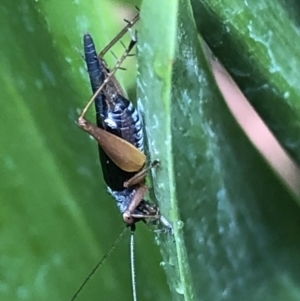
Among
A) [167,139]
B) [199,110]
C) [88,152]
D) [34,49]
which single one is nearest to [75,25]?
[34,49]

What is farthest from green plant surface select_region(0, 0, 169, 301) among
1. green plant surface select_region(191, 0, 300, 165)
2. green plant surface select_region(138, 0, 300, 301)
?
green plant surface select_region(191, 0, 300, 165)

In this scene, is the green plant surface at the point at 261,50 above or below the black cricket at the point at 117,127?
above

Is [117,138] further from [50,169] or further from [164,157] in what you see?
[164,157]

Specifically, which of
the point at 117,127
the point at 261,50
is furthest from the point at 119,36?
the point at 261,50

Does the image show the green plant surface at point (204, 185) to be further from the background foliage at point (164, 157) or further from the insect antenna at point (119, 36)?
the insect antenna at point (119, 36)

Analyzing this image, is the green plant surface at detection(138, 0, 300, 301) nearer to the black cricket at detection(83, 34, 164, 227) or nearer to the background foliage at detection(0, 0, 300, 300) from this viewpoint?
the background foliage at detection(0, 0, 300, 300)

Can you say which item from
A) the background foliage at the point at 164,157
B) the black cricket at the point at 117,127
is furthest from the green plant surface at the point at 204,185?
the black cricket at the point at 117,127
